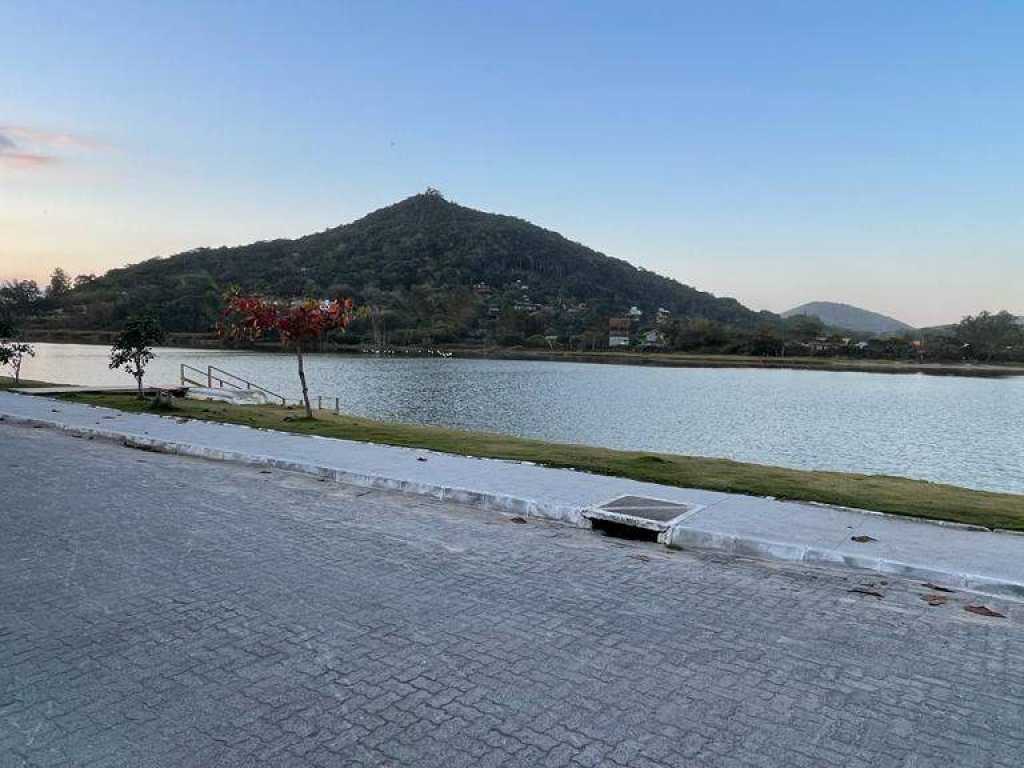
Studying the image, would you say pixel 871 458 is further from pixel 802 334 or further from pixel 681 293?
pixel 681 293

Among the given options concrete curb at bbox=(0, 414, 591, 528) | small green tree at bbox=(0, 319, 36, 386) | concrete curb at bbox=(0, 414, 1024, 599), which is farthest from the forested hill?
concrete curb at bbox=(0, 414, 1024, 599)

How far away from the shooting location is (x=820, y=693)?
3.71 metres

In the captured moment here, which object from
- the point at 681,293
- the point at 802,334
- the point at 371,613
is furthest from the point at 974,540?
the point at 681,293

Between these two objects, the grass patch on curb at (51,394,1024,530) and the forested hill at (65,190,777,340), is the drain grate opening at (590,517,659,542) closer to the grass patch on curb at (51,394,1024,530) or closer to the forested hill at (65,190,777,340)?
the grass patch on curb at (51,394,1024,530)

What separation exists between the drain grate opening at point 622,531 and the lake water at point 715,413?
17126 millimetres

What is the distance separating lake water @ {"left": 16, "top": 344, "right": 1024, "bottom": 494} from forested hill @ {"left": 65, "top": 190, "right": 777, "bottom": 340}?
53.0m

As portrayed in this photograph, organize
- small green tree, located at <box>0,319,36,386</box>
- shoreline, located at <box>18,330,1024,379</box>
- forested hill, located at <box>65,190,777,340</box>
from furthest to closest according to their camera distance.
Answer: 1. forested hill, located at <box>65,190,777,340</box>
2. shoreline, located at <box>18,330,1024,379</box>
3. small green tree, located at <box>0,319,36,386</box>

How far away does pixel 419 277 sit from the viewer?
435 ft

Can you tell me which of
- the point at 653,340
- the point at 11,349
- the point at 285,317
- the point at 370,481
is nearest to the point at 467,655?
the point at 370,481

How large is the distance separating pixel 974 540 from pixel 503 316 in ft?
402

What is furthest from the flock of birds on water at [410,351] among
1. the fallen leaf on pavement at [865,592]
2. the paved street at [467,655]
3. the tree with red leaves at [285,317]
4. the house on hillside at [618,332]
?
the fallen leaf on pavement at [865,592]

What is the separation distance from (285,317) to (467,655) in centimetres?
1502

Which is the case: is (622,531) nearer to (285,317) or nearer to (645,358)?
(285,317)

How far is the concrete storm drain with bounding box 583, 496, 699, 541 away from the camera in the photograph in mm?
6977
